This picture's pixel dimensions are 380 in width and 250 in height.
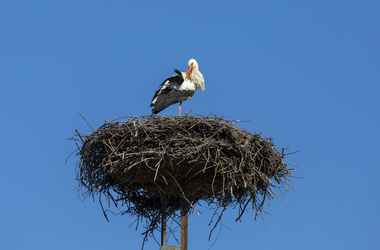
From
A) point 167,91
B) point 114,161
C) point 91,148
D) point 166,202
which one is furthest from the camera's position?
point 167,91

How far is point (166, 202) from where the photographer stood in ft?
28.8

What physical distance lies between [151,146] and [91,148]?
2.98 feet

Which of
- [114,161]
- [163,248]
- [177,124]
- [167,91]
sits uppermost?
[167,91]

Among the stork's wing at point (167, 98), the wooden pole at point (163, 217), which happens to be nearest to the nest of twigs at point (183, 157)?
the wooden pole at point (163, 217)

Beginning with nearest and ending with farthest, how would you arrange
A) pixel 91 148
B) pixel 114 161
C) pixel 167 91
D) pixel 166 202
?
pixel 114 161, pixel 91 148, pixel 166 202, pixel 167 91

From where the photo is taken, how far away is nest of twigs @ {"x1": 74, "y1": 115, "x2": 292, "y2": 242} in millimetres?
7466

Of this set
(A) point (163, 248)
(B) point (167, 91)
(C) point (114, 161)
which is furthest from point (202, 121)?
(B) point (167, 91)

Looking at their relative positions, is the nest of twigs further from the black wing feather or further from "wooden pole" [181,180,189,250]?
the black wing feather

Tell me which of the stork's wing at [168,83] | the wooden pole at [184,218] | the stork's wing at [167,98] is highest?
the stork's wing at [168,83]

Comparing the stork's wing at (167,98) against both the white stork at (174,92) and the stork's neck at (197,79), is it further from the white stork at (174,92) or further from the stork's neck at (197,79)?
the stork's neck at (197,79)

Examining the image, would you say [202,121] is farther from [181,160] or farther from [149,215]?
[149,215]

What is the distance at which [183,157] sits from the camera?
7.45 meters

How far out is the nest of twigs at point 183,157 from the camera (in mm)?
7466

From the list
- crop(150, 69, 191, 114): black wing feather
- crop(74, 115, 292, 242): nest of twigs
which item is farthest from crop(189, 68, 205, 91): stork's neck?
crop(74, 115, 292, 242): nest of twigs
